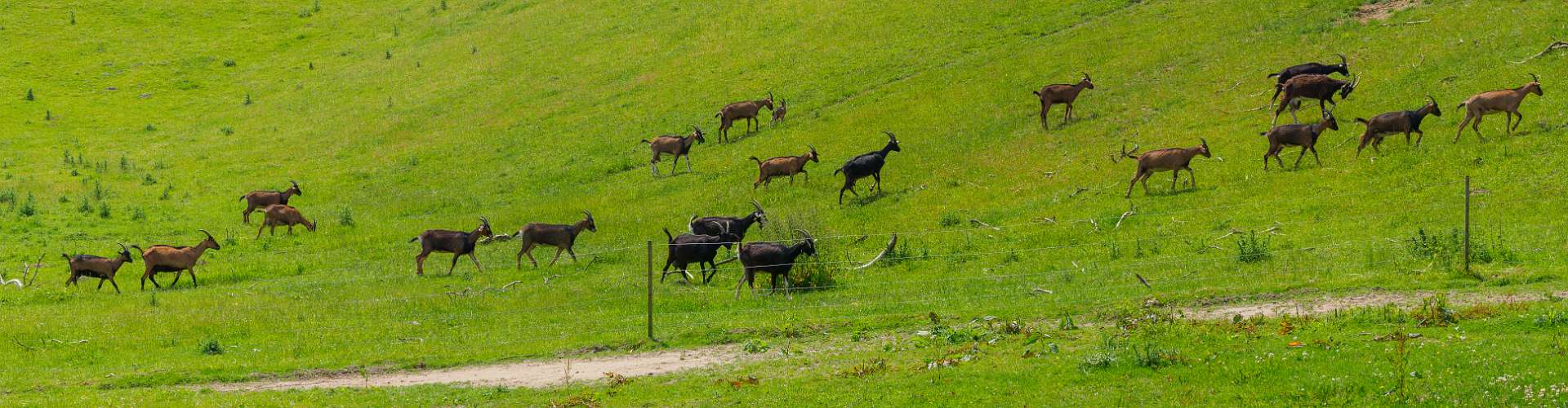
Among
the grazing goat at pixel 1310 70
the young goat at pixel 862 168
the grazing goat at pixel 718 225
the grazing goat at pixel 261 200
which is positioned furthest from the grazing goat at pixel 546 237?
the grazing goat at pixel 1310 70

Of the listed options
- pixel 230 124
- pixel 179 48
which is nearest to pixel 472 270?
A: pixel 230 124

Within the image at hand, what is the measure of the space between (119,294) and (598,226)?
34.2ft

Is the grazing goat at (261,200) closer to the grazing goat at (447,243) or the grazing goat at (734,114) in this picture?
the grazing goat at (447,243)

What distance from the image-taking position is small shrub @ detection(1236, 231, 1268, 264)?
20.1 metres

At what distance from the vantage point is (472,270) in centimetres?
2627

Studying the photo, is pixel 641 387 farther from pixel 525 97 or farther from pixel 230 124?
pixel 230 124

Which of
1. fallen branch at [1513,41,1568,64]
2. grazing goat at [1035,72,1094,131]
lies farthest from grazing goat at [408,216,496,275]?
fallen branch at [1513,41,1568,64]

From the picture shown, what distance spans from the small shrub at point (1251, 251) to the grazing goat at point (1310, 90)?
34.5 ft

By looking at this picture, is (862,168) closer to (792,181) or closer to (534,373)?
(792,181)

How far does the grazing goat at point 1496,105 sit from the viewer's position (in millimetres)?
26094

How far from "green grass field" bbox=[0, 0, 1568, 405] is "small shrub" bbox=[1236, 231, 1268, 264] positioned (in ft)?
0.21

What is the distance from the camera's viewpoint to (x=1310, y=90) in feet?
100.0

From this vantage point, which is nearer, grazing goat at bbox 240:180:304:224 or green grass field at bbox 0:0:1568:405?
green grass field at bbox 0:0:1568:405

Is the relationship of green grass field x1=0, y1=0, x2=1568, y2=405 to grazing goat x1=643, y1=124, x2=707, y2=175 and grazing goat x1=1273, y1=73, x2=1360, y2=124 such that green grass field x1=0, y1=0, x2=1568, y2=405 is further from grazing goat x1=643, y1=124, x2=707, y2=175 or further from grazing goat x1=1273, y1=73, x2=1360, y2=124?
grazing goat x1=1273, y1=73, x2=1360, y2=124
